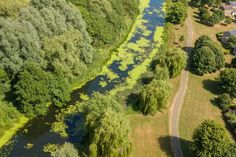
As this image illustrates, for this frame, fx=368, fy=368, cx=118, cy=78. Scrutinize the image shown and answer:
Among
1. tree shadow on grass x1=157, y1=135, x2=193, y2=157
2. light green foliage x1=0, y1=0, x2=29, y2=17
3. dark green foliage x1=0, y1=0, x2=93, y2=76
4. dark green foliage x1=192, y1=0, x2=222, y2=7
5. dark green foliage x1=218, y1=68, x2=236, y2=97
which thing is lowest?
tree shadow on grass x1=157, y1=135, x2=193, y2=157

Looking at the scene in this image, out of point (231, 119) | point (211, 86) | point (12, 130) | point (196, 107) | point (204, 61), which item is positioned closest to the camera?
point (12, 130)

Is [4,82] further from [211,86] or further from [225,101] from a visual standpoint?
[211,86]

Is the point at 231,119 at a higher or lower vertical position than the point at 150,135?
lower

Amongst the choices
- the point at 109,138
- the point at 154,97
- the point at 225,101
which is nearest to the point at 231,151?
the point at 154,97

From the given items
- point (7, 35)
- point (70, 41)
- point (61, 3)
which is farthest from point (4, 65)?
point (61, 3)

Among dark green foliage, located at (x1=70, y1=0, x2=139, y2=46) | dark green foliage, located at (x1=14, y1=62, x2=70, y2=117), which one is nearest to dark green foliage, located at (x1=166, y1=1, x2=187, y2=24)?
dark green foliage, located at (x1=70, y1=0, x2=139, y2=46)

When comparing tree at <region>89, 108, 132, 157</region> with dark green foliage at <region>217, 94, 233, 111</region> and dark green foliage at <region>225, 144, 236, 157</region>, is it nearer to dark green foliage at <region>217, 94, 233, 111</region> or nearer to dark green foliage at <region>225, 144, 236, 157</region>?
dark green foliage at <region>225, 144, 236, 157</region>
